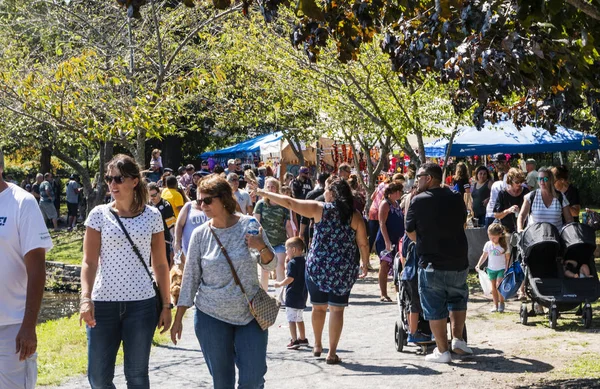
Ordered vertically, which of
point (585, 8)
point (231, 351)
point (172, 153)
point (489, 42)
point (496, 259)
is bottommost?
point (231, 351)

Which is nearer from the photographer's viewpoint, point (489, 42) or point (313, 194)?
point (489, 42)

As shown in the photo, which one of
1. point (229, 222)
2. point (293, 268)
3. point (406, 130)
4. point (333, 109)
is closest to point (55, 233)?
point (333, 109)

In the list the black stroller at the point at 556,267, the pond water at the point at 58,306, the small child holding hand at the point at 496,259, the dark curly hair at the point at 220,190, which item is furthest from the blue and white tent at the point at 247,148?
the dark curly hair at the point at 220,190

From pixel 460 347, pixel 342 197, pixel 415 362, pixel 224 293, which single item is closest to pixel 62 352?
pixel 342 197

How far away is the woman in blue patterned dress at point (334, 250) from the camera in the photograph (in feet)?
29.2

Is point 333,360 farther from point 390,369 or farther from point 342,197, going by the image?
point 342,197

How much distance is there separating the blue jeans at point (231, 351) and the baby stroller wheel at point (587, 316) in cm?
573

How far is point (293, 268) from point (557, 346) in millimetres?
2807

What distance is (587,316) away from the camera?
35.0 feet

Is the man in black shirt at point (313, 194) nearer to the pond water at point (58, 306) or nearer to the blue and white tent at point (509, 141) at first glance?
the pond water at point (58, 306)

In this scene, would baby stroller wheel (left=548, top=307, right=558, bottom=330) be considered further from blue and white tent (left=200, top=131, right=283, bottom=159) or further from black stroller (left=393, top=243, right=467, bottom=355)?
blue and white tent (left=200, top=131, right=283, bottom=159)

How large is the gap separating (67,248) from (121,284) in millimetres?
20010

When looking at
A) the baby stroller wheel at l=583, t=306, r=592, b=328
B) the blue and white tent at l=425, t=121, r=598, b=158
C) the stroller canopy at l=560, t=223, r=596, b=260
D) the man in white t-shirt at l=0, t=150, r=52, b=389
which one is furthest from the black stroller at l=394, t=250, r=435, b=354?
the blue and white tent at l=425, t=121, r=598, b=158

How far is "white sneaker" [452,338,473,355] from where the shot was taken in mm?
9180
